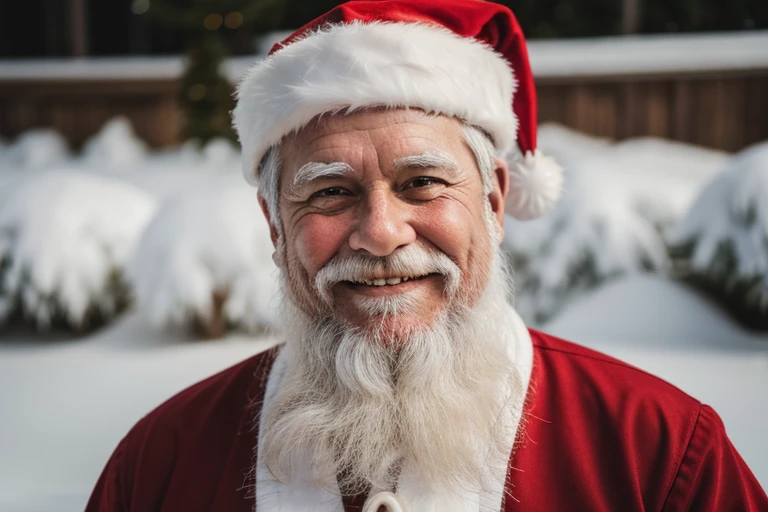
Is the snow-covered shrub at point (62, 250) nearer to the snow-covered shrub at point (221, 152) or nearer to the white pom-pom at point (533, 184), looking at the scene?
the snow-covered shrub at point (221, 152)

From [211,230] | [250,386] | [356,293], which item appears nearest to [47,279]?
[211,230]

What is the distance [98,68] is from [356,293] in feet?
19.8

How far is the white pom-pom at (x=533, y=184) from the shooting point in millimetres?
1702

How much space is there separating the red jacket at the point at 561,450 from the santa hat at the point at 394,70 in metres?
0.59

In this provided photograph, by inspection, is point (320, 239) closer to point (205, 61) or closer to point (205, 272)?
point (205, 272)

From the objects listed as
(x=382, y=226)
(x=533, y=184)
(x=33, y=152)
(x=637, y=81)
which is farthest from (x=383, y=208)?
(x=33, y=152)

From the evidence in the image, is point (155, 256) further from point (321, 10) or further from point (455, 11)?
point (321, 10)

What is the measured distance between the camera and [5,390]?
3291 mm

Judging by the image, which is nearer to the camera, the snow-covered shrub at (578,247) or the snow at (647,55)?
the snow-covered shrub at (578,247)

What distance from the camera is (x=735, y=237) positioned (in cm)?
315

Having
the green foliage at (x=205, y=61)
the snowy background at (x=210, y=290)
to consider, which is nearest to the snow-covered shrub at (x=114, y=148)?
the green foliage at (x=205, y=61)

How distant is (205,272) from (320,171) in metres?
2.39

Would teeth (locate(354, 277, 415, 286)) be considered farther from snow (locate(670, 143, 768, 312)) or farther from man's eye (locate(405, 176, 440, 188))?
snow (locate(670, 143, 768, 312))

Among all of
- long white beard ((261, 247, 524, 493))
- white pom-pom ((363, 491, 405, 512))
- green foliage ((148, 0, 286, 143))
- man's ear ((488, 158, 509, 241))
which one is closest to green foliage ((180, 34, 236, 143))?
green foliage ((148, 0, 286, 143))
